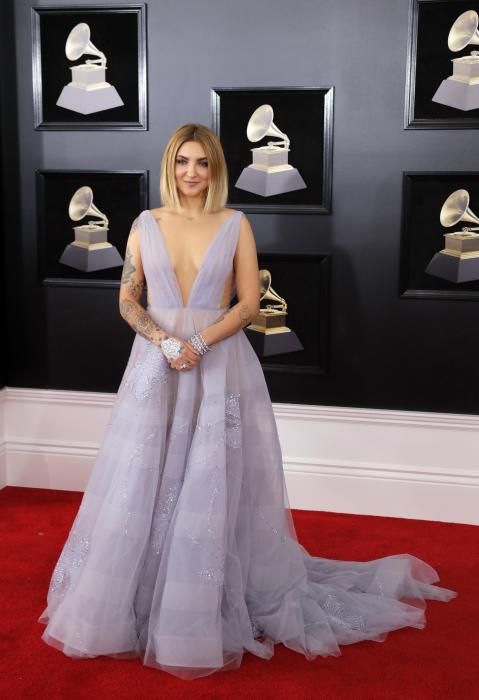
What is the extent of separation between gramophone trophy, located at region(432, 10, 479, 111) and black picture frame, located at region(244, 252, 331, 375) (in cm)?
102

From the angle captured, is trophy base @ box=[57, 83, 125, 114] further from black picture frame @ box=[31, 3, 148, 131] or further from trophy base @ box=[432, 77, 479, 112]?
trophy base @ box=[432, 77, 479, 112]

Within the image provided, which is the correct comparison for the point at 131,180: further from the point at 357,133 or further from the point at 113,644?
the point at 113,644

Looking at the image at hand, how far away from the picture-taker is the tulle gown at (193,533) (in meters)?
3.20

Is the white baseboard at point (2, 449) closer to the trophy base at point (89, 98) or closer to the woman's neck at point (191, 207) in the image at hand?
the trophy base at point (89, 98)

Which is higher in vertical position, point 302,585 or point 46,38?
point 46,38

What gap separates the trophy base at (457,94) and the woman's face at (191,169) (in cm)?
161

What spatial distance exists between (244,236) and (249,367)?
51cm

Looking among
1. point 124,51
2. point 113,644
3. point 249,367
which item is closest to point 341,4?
point 124,51

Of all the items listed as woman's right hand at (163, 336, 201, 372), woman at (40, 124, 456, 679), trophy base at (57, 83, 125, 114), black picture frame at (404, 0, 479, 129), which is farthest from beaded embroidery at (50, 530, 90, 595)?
black picture frame at (404, 0, 479, 129)

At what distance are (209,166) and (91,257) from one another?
1.72 meters

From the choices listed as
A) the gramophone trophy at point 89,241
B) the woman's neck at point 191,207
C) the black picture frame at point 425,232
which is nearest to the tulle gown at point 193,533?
the woman's neck at point 191,207

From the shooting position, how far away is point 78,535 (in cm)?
347

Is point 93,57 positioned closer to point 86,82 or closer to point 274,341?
point 86,82

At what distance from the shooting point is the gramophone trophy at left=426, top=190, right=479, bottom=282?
443 cm
